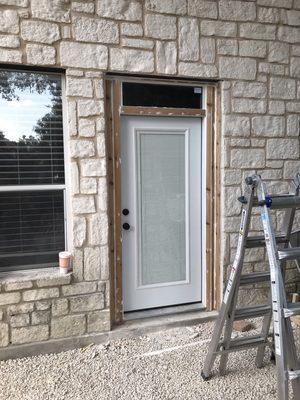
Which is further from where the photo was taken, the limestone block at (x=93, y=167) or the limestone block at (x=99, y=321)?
the limestone block at (x=99, y=321)

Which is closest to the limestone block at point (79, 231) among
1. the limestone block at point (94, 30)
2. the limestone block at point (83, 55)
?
the limestone block at point (83, 55)

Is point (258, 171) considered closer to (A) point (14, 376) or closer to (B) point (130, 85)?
(B) point (130, 85)

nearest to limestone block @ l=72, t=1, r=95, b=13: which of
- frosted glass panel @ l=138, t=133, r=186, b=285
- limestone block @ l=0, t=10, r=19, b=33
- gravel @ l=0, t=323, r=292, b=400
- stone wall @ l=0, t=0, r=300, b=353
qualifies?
stone wall @ l=0, t=0, r=300, b=353

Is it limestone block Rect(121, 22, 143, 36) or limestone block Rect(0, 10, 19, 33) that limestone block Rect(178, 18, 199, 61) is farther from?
limestone block Rect(0, 10, 19, 33)

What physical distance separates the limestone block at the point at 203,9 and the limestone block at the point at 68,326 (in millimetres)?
2791

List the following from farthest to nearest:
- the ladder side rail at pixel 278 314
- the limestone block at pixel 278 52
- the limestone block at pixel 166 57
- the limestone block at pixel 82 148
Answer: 1. the limestone block at pixel 278 52
2. the limestone block at pixel 166 57
3. the limestone block at pixel 82 148
4. the ladder side rail at pixel 278 314

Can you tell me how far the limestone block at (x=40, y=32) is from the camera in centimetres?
270

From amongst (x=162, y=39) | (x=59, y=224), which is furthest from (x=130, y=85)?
(x=59, y=224)

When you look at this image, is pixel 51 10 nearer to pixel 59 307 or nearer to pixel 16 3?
pixel 16 3

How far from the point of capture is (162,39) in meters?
3.03

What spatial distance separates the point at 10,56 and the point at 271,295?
97.3 inches

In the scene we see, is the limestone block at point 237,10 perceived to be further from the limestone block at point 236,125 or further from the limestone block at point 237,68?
the limestone block at point 236,125

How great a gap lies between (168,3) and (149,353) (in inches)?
A: 115

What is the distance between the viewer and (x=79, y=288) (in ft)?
9.77
